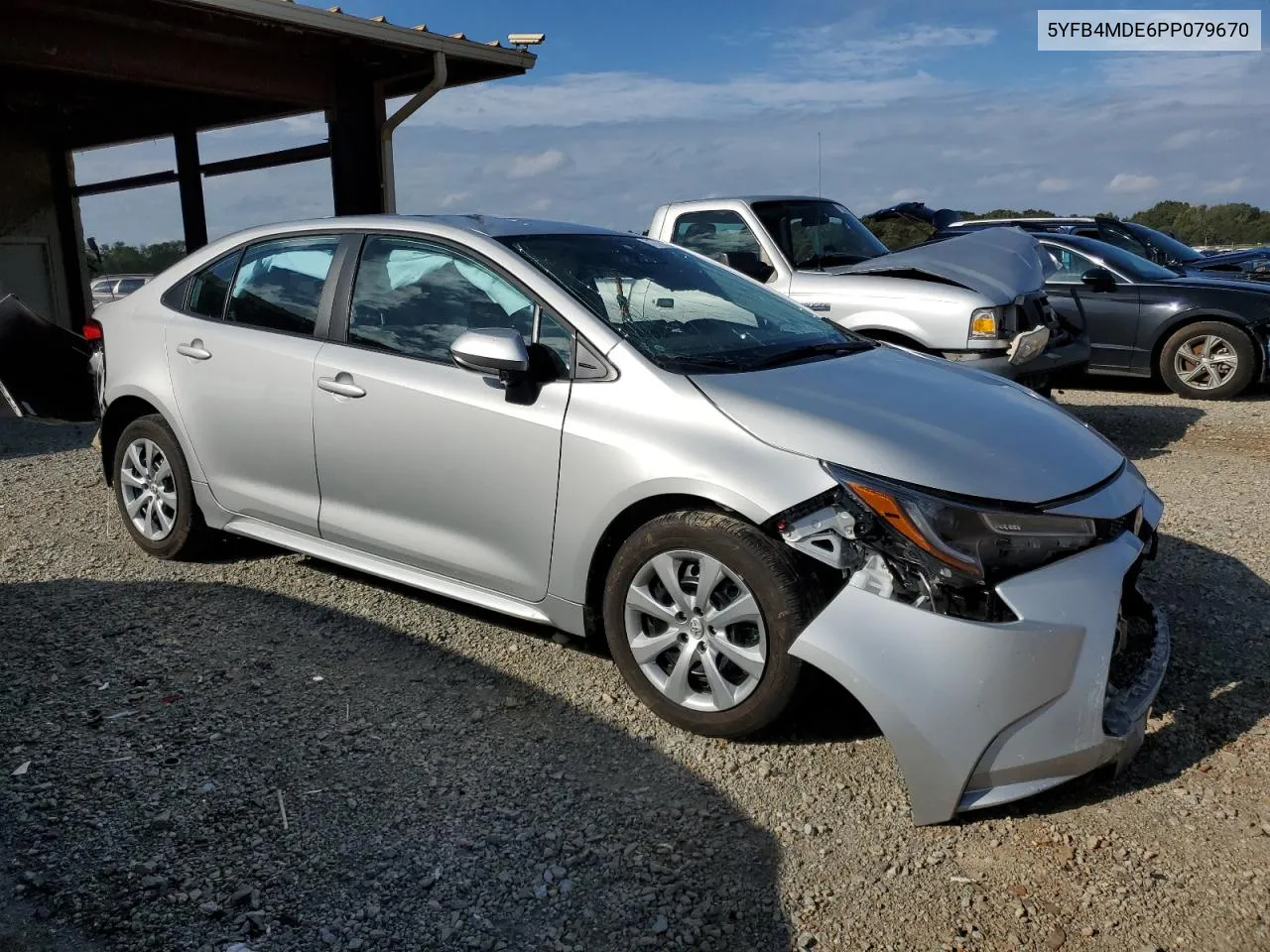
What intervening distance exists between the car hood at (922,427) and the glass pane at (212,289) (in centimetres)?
248

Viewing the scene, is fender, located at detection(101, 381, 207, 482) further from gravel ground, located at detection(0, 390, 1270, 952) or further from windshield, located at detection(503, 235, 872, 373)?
windshield, located at detection(503, 235, 872, 373)

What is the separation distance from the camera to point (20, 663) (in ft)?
13.1

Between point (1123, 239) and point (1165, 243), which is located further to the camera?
point (1165, 243)

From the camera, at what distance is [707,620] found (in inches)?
128

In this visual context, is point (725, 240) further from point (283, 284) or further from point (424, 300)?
point (424, 300)

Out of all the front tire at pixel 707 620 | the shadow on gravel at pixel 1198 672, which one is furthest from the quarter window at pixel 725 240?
the front tire at pixel 707 620

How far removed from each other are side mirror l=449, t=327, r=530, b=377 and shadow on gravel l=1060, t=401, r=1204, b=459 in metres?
5.50

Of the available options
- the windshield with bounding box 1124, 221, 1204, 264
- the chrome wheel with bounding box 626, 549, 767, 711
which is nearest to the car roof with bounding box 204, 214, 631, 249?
the chrome wheel with bounding box 626, 549, 767, 711

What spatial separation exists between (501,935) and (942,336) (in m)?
5.36

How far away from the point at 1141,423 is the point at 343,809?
25.3 feet

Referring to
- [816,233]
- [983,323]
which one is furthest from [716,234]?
[983,323]

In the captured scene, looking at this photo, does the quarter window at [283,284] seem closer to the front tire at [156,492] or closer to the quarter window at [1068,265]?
the front tire at [156,492]

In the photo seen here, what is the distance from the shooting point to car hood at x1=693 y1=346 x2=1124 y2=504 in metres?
3.03

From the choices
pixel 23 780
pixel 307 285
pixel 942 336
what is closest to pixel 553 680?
pixel 23 780
